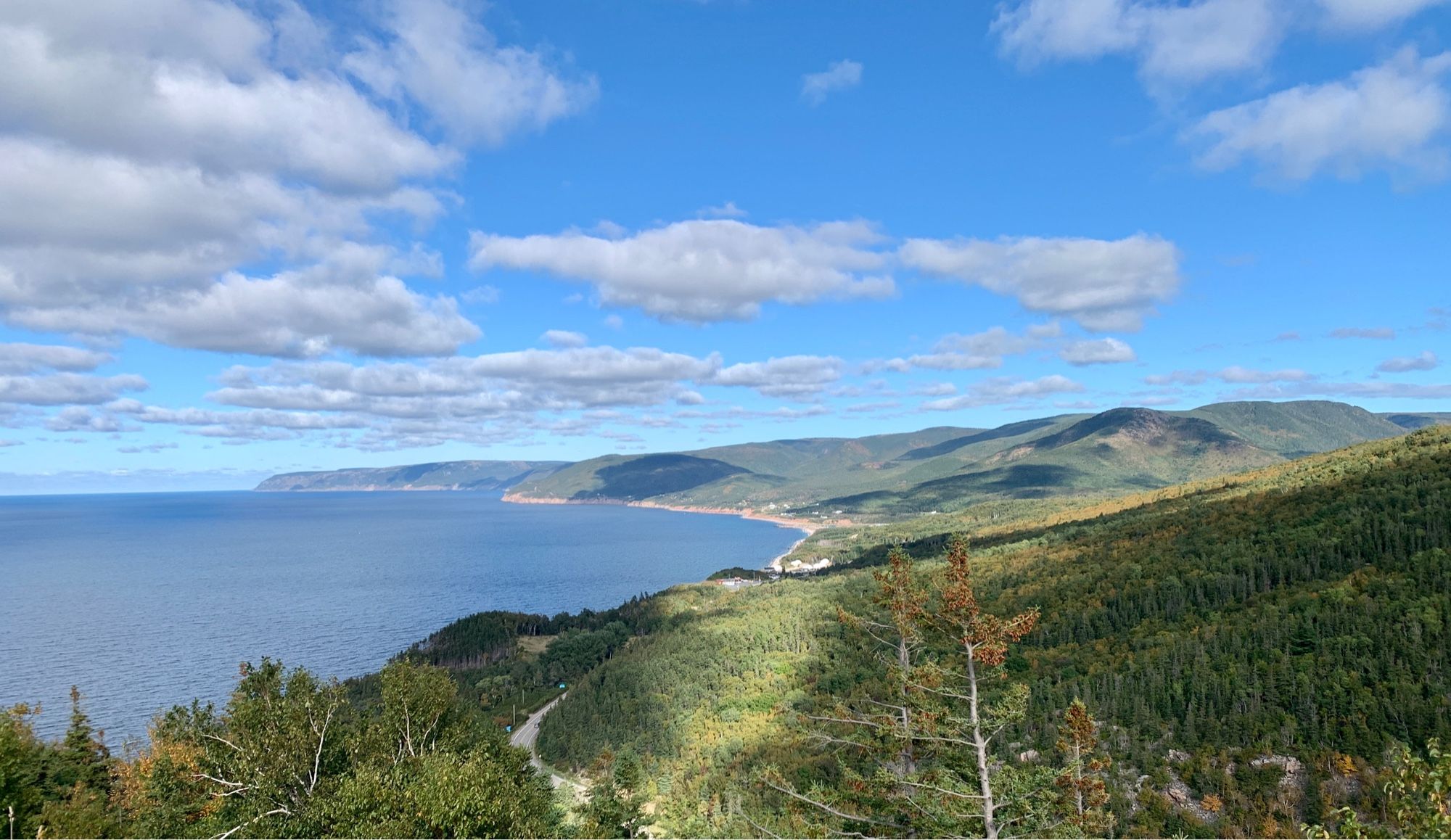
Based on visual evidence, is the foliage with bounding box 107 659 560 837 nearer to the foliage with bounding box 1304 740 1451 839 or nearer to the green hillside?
the green hillside

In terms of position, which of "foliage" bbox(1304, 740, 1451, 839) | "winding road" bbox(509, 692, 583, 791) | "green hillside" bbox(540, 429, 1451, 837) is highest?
"foliage" bbox(1304, 740, 1451, 839)

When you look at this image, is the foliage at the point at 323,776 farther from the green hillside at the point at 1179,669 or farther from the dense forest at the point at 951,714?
the green hillside at the point at 1179,669

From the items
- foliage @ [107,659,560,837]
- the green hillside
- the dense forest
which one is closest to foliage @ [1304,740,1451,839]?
the dense forest

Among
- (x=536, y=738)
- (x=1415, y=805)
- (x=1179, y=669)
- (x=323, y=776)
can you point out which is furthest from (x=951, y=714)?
(x=536, y=738)

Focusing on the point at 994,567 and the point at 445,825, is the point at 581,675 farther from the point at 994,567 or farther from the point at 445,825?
the point at 445,825

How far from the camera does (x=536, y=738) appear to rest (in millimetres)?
103750

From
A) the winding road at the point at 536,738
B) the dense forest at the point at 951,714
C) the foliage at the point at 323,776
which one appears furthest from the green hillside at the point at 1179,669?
the foliage at the point at 323,776

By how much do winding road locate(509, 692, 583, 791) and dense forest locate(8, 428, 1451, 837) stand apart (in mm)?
2654

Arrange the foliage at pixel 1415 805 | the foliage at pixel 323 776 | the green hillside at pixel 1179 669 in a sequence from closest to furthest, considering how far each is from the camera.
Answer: the foliage at pixel 1415 805, the foliage at pixel 323 776, the green hillside at pixel 1179 669

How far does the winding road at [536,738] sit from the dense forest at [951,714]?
8.71 feet

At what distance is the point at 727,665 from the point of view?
388ft

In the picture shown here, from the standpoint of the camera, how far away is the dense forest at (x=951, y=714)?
2105 centimetres

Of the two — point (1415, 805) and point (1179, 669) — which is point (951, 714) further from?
point (1179, 669)

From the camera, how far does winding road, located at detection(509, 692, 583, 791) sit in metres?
85.5
